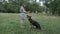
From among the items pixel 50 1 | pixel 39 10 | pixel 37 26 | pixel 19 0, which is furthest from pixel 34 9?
pixel 37 26

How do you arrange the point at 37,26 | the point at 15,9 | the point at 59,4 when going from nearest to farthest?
the point at 37,26 < the point at 59,4 < the point at 15,9

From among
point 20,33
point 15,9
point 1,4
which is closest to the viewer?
point 20,33

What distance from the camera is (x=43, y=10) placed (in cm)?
4222

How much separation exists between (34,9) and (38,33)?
3093cm

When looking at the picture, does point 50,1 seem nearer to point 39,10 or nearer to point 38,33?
point 39,10

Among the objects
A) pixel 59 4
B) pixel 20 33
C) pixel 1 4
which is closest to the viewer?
pixel 20 33

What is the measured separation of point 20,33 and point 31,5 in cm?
3162

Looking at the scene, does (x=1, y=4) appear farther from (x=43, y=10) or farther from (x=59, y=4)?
(x=59, y=4)

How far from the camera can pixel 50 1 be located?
116 feet

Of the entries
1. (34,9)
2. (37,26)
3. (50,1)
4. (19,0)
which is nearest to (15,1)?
(19,0)

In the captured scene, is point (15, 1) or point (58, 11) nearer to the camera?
point (58, 11)

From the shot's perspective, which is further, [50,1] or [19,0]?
[19,0]

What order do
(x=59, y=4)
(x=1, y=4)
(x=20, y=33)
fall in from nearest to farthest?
(x=20, y=33)
(x=59, y=4)
(x=1, y=4)

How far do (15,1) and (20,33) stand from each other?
32.3 metres
